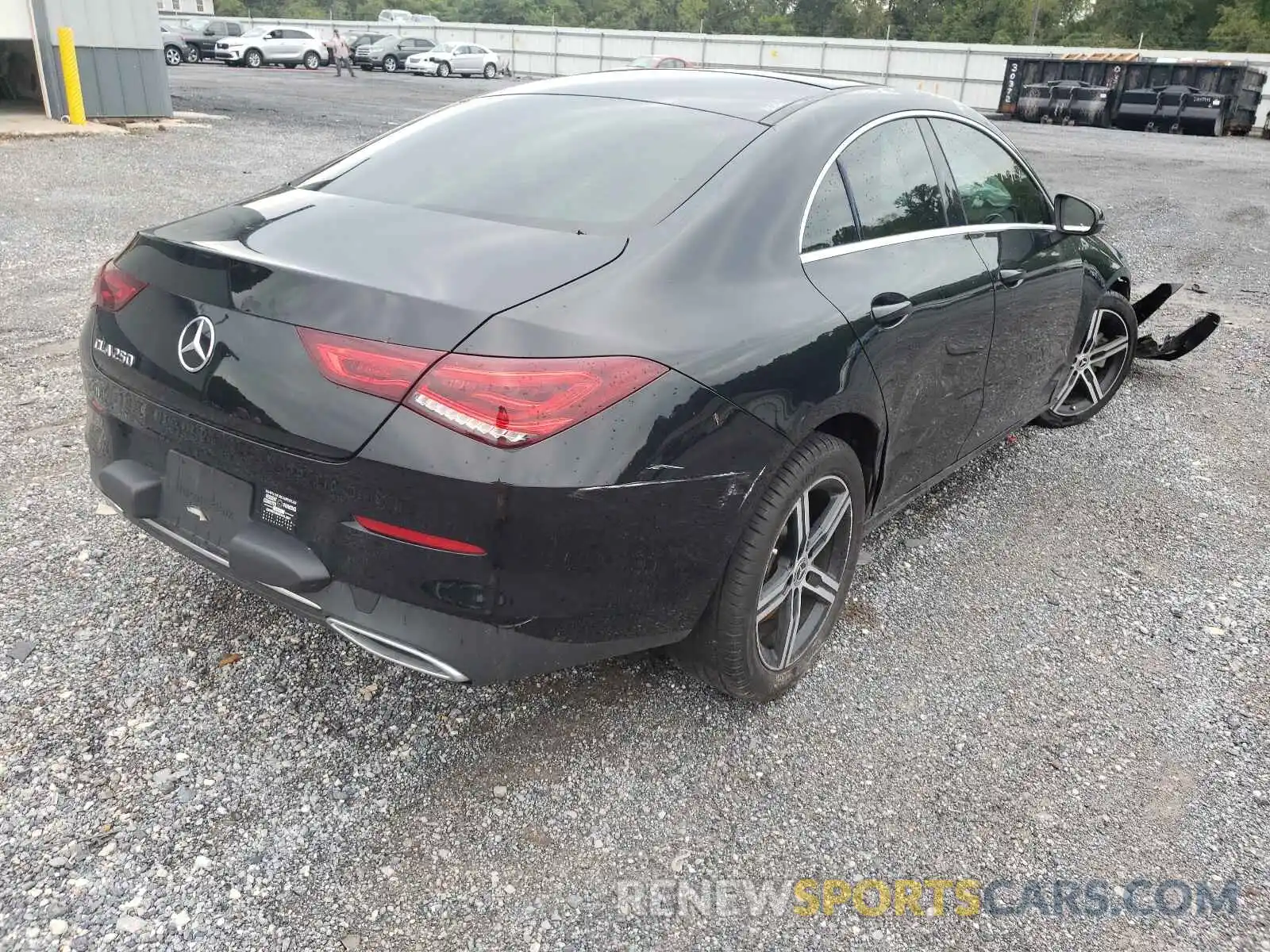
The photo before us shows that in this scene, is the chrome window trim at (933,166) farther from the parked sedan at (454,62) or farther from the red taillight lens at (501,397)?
the parked sedan at (454,62)

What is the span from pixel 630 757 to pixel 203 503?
4.19 feet

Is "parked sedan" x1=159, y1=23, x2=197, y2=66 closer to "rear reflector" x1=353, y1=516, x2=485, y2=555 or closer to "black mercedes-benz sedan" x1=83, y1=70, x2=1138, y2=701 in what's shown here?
"black mercedes-benz sedan" x1=83, y1=70, x2=1138, y2=701

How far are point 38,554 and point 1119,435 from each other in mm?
5019

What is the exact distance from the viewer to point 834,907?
7.23 ft

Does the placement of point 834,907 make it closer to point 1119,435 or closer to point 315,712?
point 315,712

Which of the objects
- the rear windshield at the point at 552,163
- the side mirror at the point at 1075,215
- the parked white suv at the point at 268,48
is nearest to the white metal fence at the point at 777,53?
the parked white suv at the point at 268,48

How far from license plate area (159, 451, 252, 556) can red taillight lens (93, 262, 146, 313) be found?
43 centimetres

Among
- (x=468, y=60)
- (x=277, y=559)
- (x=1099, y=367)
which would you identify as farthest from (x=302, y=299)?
(x=468, y=60)

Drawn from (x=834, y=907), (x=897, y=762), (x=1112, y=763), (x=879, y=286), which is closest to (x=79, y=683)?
(x=834, y=907)

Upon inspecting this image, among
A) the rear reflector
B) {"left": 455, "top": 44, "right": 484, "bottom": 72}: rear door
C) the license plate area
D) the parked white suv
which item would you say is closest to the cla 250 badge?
the license plate area

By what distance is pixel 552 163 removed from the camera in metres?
2.79

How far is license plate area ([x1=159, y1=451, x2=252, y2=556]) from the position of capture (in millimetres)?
2279

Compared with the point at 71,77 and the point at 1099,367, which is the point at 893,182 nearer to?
the point at 1099,367

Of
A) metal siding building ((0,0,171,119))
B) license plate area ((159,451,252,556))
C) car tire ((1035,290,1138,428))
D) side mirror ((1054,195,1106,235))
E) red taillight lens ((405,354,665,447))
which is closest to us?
red taillight lens ((405,354,665,447))
